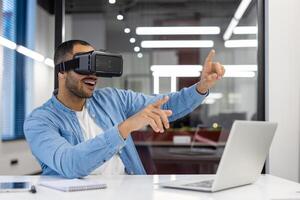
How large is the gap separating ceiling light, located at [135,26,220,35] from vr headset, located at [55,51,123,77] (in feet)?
5.53

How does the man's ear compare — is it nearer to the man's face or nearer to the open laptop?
the man's face

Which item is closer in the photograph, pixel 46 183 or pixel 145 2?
pixel 46 183

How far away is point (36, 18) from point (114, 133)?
12.4ft

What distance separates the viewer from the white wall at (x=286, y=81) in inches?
106

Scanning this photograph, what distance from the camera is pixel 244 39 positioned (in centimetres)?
324

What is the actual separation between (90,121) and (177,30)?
1572 millimetres

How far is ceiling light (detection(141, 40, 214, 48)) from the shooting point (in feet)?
11.1

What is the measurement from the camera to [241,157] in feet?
4.43

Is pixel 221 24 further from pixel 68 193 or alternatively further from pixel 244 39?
pixel 68 193

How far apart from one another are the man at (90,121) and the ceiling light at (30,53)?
2.58 m

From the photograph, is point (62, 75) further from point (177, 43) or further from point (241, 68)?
point (241, 68)

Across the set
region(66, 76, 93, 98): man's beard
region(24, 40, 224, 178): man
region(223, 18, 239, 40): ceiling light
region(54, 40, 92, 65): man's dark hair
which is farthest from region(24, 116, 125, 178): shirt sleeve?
region(223, 18, 239, 40): ceiling light

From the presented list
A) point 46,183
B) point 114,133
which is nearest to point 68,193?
point 46,183

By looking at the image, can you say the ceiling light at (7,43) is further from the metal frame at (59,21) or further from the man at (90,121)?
the man at (90,121)
